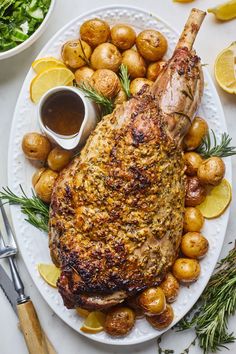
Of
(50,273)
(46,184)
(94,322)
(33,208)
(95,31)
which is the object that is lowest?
(94,322)

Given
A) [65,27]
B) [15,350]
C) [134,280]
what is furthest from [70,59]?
[15,350]

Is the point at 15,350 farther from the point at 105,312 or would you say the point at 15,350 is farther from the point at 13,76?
the point at 13,76

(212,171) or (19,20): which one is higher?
(19,20)

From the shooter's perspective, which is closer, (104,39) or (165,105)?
(165,105)

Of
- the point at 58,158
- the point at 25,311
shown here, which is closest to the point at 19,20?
the point at 58,158

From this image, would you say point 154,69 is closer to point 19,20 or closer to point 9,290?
point 19,20

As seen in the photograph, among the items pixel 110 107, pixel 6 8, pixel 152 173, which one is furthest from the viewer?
pixel 6 8

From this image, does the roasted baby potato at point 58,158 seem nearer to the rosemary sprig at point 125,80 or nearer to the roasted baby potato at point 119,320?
the rosemary sprig at point 125,80
